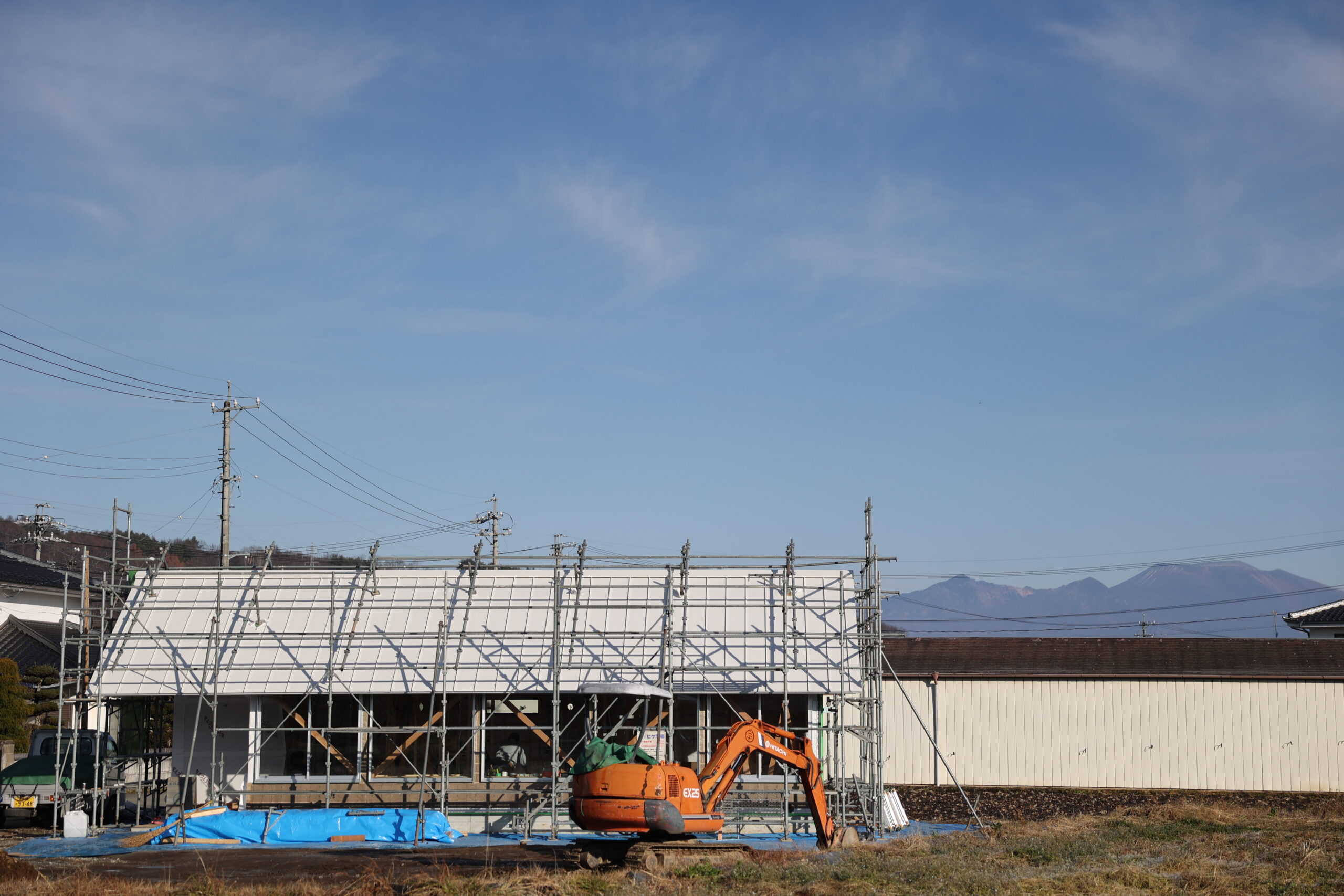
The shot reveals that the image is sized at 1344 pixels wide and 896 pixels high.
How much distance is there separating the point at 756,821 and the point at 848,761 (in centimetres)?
1122

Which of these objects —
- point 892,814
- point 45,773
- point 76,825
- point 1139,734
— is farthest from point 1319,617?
point 45,773

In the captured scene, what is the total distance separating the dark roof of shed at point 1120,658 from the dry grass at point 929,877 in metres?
14.9

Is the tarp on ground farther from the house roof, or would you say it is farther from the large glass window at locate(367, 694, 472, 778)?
the house roof

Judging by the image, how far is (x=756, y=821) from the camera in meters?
23.3

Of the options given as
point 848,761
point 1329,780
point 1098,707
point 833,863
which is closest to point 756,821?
point 833,863

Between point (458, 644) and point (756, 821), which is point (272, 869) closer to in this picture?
point (458, 644)

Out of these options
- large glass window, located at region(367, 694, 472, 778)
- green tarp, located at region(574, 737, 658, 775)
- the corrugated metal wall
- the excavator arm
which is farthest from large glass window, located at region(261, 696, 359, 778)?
the corrugated metal wall

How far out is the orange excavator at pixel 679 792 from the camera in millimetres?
18094

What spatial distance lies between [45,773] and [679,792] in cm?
1477

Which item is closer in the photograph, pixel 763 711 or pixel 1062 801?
pixel 763 711

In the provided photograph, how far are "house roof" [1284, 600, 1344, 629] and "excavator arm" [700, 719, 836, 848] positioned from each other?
3552 cm

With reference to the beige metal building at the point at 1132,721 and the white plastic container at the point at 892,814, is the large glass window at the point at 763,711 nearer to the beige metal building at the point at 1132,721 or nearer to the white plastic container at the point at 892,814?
the white plastic container at the point at 892,814

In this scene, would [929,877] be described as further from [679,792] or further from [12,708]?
[12,708]

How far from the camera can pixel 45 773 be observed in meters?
25.4
